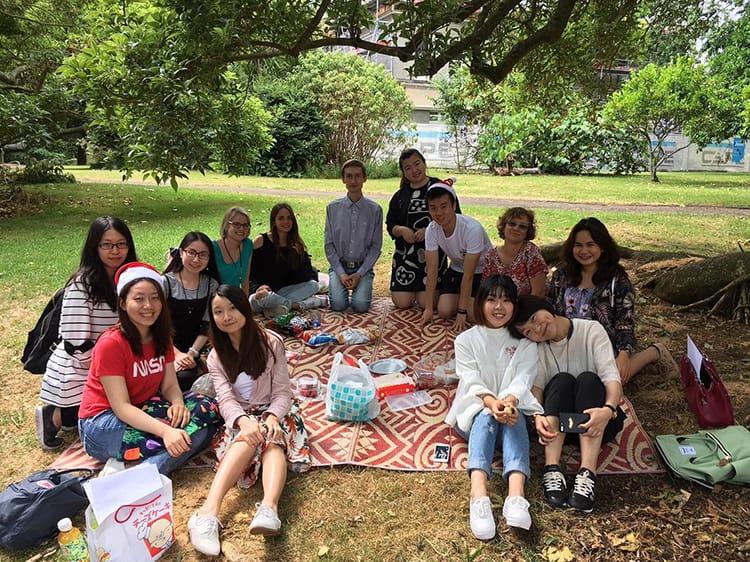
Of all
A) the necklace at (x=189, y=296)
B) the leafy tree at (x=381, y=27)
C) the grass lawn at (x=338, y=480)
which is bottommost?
the grass lawn at (x=338, y=480)

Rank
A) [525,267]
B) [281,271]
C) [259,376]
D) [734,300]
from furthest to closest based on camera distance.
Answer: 1. [281,271]
2. [734,300]
3. [525,267]
4. [259,376]

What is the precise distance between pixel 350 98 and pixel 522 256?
1888 centimetres

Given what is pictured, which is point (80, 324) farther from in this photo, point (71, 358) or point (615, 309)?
point (615, 309)

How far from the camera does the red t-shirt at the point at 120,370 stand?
2.91 meters

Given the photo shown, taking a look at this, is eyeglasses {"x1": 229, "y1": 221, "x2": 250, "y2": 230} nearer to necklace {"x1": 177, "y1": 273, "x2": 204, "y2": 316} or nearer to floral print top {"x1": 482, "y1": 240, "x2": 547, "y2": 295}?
necklace {"x1": 177, "y1": 273, "x2": 204, "y2": 316}

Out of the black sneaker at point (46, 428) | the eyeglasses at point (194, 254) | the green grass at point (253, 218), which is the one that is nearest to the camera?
the black sneaker at point (46, 428)

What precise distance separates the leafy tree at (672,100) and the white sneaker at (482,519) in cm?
1791

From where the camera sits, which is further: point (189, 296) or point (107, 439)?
point (189, 296)

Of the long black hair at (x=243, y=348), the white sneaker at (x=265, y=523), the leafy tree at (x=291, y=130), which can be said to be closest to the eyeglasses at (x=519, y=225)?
the long black hair at (x=243, y=348)

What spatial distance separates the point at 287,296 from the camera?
230 inches

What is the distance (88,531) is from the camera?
2268 millimetres

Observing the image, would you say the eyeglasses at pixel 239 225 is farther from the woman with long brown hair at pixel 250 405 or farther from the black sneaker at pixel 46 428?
the black sneaker at pixel 46 428

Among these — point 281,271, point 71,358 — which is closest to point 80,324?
point 71,358

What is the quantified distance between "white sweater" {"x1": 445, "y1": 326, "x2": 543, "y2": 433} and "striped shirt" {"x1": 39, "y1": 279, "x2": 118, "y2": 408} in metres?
2.31
